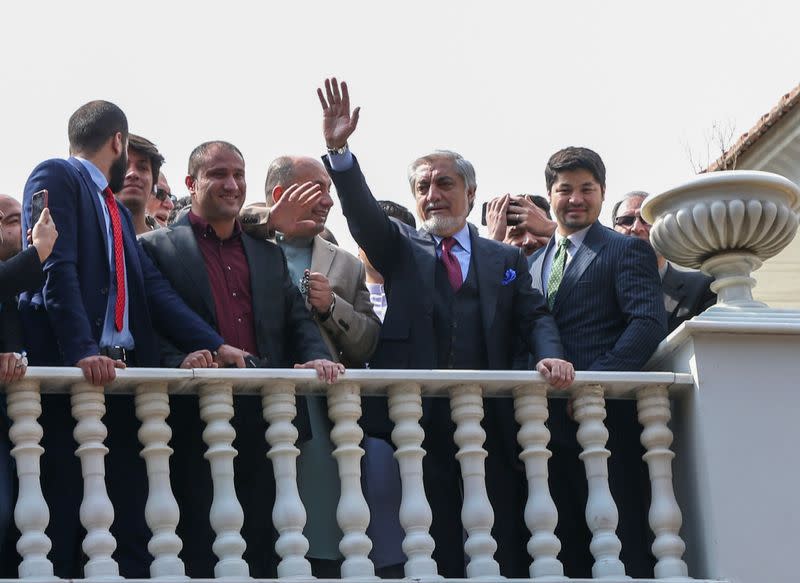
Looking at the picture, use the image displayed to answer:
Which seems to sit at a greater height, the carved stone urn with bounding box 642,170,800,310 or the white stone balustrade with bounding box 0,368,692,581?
the carved stone urn with bounding box 642,170,800,310

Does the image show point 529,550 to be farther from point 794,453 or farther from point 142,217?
point 142,217

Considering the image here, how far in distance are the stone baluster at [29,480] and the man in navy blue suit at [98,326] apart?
0.82 feet

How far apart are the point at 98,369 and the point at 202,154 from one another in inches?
69.1

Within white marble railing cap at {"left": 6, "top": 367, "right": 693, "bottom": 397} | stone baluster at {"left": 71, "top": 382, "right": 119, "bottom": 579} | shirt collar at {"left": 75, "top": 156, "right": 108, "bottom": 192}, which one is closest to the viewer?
stone baluster at {"left": 71, "top": 382, "right": 119, "bottom": 579}

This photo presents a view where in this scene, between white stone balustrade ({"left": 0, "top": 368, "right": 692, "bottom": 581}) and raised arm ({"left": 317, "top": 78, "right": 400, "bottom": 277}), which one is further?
raised arm ({"left": 317, "top": 78, "right": 400, "bottom": 277})

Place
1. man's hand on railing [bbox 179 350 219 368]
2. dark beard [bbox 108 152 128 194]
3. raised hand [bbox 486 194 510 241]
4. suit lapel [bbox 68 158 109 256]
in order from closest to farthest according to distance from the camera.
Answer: man's hand on railing [bbox 179 350 219 368] → suit lapel [bbox 68 158 109 256] → dark beard [bbox 108 152 128 194] → raised hand [bbox 486 194 510 241]

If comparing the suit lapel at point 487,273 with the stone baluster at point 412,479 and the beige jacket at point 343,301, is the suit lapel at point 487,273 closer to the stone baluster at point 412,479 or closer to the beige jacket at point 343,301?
the beige jacket at point 343,301

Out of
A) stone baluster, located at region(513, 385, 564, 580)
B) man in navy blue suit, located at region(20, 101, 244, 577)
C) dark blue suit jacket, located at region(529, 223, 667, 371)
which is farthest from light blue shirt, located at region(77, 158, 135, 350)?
dark blue suit jacket, located at region(529, 223, 667, 371)

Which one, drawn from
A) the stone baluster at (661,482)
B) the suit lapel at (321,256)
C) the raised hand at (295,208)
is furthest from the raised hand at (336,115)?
the stone baluster at (661,482)

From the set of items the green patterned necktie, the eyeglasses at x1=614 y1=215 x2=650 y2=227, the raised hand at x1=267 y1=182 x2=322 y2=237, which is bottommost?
the green patterned necktie

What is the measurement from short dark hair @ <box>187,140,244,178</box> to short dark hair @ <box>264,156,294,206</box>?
0.51m

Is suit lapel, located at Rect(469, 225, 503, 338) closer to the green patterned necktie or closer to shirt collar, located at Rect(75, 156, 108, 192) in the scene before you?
the green patterned necktie

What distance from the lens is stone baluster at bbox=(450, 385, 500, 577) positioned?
9.48 meters

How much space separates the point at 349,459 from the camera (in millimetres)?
9469
